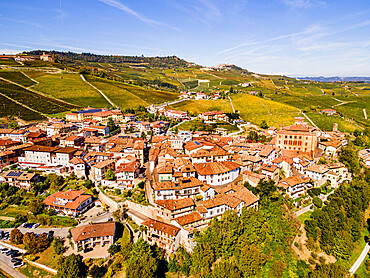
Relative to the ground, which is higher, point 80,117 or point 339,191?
point 80,117

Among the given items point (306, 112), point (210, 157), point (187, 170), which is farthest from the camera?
point (306, 112)

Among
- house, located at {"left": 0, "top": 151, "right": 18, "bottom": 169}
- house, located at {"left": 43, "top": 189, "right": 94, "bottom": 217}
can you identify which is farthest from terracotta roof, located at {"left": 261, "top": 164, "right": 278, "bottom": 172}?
house, located at {"left": 0, "top": 151, "right": 18, "bottom": 169}

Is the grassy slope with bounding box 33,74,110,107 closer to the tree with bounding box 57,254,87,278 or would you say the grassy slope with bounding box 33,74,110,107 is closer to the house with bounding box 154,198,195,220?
the house with bounding box 154,198,195,220

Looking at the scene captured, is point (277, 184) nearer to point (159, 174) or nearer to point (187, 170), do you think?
point (187, 170)

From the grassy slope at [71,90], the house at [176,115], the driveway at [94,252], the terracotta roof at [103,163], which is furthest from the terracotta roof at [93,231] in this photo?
the grassy slope at [71,90]

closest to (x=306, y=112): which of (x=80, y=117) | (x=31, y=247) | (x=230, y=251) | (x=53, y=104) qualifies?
(x=230, y=251)

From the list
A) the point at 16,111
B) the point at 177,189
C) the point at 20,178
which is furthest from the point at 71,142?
the point at 16,111

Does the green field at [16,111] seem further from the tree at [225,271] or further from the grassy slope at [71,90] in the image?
the tree at [225,271]
